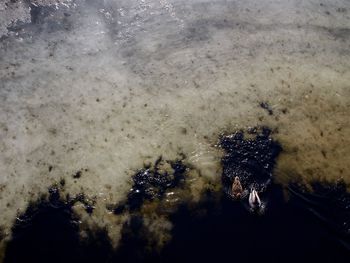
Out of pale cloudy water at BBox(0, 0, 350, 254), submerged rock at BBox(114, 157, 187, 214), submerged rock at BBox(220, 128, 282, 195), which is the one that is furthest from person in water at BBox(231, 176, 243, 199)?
submerged rock at BBox(114, 157, 187, 214)

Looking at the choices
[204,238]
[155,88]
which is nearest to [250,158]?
[204,238]

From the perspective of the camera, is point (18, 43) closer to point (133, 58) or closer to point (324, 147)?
point (133, 58)

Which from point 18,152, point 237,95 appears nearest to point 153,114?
point 237,95

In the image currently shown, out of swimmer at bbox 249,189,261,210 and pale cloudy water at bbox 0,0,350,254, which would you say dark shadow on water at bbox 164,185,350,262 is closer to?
swimmer at bbox 249,189,261,210

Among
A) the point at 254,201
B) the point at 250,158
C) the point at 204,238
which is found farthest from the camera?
the point at 250,158

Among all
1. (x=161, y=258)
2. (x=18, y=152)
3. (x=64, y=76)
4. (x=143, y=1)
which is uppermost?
(x=143, y=1)

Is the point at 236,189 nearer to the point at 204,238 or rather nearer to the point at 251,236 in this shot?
the point at 251,236

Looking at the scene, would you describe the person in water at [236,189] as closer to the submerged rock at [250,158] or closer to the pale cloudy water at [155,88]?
the submerged rock at [250,158]

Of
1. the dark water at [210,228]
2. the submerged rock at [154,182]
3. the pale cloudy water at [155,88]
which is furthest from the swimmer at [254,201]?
the submerged rock at [154,182]
